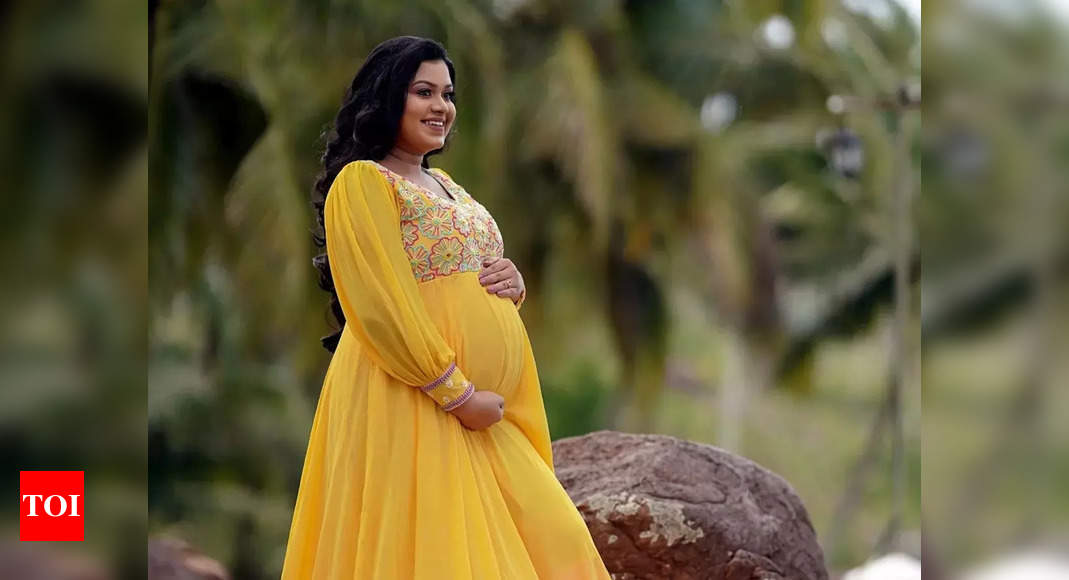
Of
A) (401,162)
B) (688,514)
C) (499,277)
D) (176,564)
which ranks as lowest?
(176,564)

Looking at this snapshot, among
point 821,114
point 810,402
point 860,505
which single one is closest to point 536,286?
point 821,114

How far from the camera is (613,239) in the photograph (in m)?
10.5

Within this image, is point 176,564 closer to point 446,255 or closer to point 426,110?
point 446,255

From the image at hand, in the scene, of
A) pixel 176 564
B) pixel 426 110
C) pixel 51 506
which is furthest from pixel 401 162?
pixel 176 564

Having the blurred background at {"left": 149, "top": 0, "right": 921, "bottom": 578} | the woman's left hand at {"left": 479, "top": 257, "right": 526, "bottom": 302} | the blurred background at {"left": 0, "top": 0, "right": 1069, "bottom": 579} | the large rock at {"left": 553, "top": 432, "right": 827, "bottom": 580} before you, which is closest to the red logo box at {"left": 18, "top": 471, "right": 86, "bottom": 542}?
the blurred background at {"left": 0, "top": 0, "right": 1069, "bottom": 579}

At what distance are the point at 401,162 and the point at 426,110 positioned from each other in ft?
0.46

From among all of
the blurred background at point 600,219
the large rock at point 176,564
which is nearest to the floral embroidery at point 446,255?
the large rock at point 176,564

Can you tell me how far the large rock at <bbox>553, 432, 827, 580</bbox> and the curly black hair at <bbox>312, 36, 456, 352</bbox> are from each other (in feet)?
3.80

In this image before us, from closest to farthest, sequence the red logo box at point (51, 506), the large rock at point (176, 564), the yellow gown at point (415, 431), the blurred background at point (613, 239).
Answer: the blurred background at point (613, 239), the red logo box at point (51, 506), the yellow gown at point (415, 431), the large rock at point (176, 564)

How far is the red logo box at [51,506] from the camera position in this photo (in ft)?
6.43

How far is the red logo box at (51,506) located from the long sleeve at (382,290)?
75 centimetres

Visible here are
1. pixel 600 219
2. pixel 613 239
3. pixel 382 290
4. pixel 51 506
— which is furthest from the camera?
pixel 613 239

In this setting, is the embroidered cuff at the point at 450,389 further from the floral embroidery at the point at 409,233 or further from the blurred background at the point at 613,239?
the blurred background at the point at 613,239

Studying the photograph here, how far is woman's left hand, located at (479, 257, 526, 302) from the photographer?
283 cm
